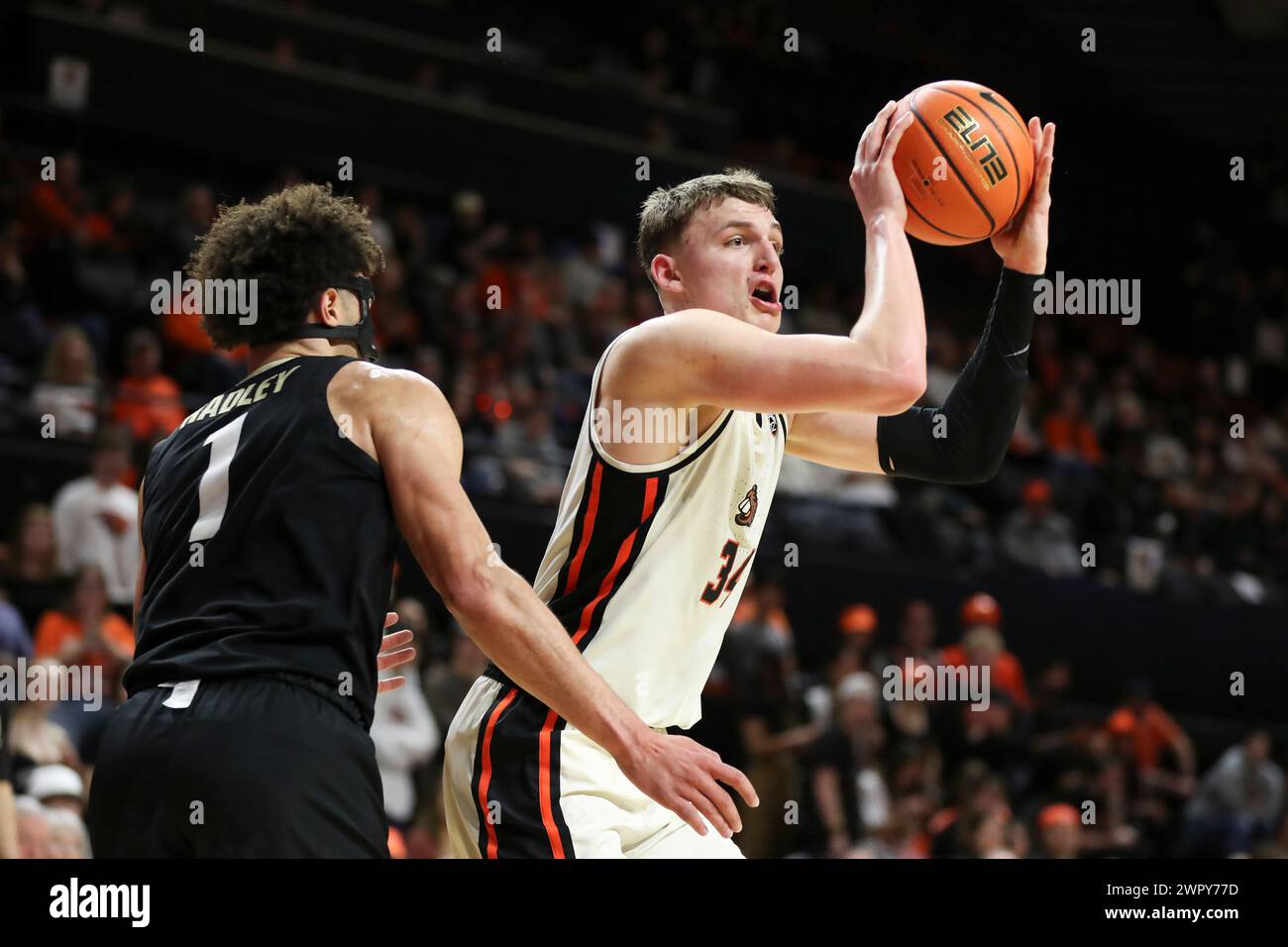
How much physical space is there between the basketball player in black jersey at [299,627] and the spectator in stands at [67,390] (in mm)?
6373

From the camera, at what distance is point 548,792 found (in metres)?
3.61

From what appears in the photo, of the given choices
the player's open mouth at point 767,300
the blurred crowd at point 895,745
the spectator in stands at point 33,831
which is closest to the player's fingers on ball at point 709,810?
the player's open mouth at point 767,300

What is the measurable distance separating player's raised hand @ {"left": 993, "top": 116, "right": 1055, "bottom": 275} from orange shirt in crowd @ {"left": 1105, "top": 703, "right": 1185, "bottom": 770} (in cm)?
777

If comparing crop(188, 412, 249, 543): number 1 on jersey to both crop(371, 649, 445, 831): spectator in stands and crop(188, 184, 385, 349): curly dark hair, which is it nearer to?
crop(188, 184, 385, 349): curly dark hair

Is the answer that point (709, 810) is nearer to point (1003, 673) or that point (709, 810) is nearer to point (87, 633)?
point (87, 633)

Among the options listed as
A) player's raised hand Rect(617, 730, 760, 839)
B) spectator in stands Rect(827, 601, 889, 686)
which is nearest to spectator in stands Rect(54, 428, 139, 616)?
spectator in stands Rect(827, 601, 889, 686)

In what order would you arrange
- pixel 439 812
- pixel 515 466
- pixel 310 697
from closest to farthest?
pixel 310 697 → pixel 439 812 → pixel 515 466

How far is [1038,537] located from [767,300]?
8.87 m

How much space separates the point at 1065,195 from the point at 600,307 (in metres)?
6.79

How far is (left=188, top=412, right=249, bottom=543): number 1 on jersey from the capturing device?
10.3 ft

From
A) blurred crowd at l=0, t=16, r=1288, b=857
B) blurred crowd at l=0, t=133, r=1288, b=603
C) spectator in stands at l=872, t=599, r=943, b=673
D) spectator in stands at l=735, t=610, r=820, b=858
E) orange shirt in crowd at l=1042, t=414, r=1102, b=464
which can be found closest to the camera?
blurred crowd at l=0, t=16, r=1288, b=857
